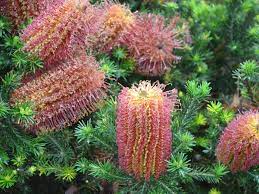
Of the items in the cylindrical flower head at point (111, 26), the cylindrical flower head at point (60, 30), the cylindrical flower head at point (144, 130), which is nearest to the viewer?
the cylindrical flower head at point (144, 130)

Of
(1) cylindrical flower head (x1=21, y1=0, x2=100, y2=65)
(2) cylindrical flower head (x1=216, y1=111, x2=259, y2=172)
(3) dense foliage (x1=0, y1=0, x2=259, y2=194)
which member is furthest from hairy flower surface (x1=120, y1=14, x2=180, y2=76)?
(2) cylindrical flower head (x1=216, y1=111, x2=259, y2=172)

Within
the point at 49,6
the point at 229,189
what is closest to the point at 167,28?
the point at 49,6

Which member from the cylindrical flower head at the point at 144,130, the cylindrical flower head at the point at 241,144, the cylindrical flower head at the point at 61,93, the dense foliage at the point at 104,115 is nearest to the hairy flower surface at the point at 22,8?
the dense foliage at the point at 104,115

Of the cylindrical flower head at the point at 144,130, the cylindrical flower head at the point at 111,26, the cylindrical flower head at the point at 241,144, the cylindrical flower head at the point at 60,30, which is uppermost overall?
the cylindrical flower head at the point at 60,30

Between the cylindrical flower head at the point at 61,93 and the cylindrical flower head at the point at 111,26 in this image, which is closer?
the cylindrical flower head at the point at 61,93

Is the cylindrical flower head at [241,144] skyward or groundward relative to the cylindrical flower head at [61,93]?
groundward

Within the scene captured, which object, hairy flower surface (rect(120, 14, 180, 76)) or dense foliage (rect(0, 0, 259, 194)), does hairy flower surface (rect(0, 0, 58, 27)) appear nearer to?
dense foliage (rect(0, 0, 259, 194))

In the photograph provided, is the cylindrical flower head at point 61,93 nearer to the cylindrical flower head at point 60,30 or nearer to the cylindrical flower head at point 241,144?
the cylindrical flower head at point 60,30

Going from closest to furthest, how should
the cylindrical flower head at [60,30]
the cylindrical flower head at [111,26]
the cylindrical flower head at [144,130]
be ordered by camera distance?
the cylindrical flower head at [144,130] < the cylindrical flower head at [60,30] < the cylindrical flower head at [111,26]

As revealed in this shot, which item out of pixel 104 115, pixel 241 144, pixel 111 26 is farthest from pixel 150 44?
pixel 241 144
